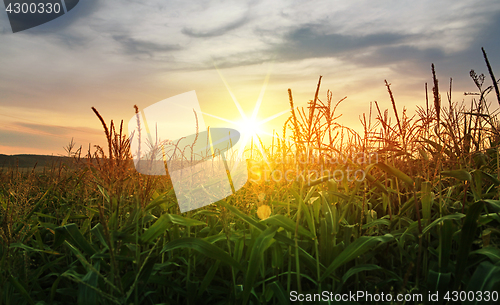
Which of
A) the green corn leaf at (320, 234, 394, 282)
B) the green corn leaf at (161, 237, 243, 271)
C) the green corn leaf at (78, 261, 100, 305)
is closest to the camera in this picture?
the green corn leaf at (78, 261, 100, 305)

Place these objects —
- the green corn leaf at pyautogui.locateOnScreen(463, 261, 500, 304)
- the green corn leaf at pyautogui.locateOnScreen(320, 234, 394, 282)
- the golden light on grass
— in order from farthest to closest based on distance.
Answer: the golden light on grass
the green corn leaf at pyautogui.locateOnScreen(320, 234, 394, 282)
the green corn leaf at pyautogui.locateOnScreen(463, 261, 500, 304)

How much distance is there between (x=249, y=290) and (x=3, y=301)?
190cm

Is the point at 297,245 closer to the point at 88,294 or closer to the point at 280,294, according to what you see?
the point at 280,294

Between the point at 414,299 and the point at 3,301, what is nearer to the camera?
the point at 414,299

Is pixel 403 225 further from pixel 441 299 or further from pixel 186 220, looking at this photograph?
pixel 186 220

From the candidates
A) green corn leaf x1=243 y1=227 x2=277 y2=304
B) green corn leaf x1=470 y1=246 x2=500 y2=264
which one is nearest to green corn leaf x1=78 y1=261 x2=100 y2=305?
green corn leaf x1=243 y1=227 x2=277 y2=304

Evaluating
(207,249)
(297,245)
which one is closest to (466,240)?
(297,245)

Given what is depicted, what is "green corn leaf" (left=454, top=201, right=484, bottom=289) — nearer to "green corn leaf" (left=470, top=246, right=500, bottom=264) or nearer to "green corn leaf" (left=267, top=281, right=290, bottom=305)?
"green corn leaf" (left=470, top=246, right=500, bottom=264)

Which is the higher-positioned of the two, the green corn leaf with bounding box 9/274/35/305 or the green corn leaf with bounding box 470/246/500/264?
the green corn leaf with bounding box 470/246/500/264

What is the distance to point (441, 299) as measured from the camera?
1.61 m

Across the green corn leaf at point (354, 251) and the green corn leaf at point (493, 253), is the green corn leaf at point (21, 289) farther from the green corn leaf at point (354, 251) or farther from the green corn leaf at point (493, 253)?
the green corn leaf at point (493, 253)

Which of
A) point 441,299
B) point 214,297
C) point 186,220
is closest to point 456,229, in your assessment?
point 441,299

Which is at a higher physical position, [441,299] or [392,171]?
[392,171]

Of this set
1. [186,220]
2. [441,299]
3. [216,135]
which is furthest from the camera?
[216,135]
